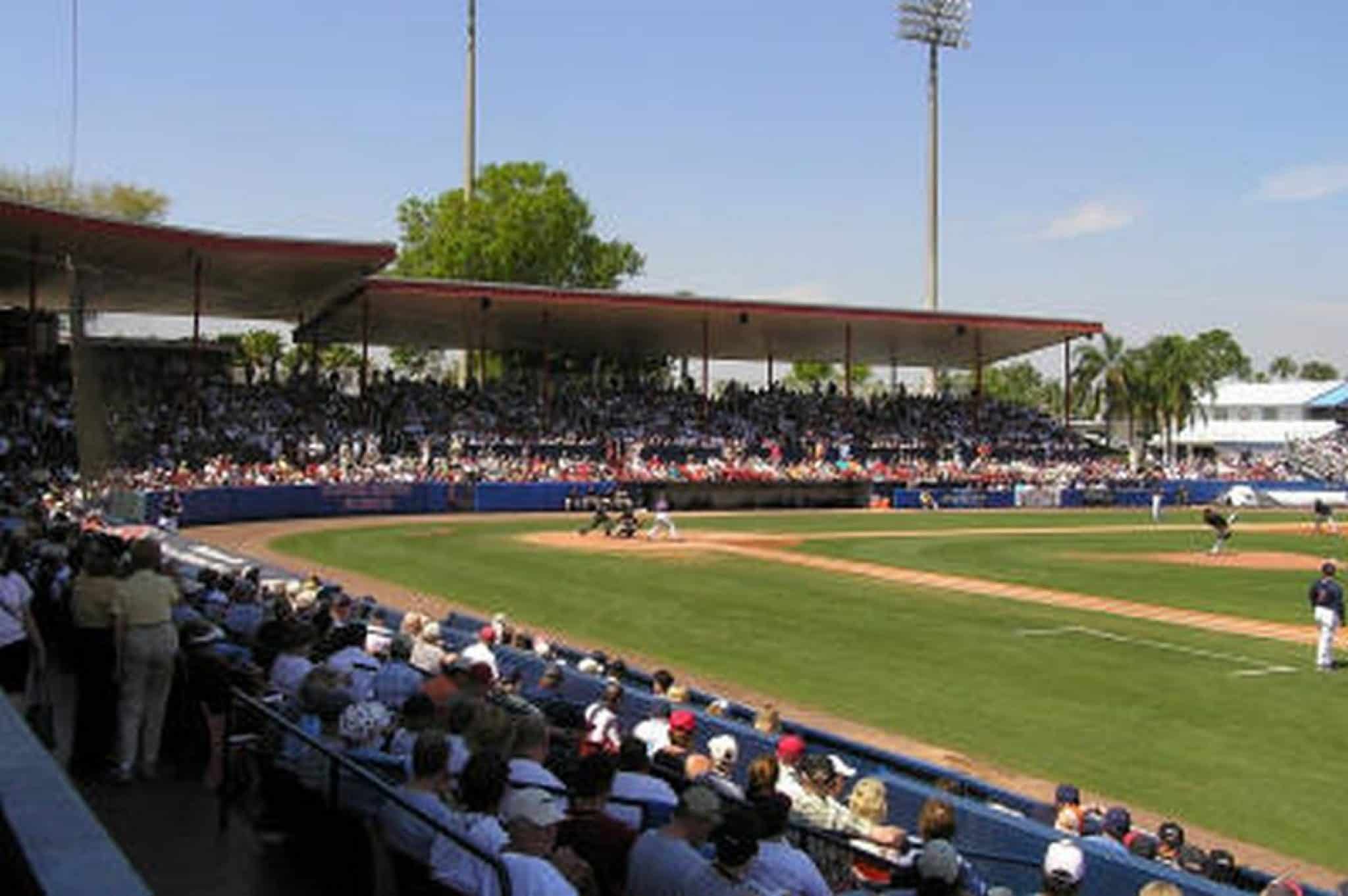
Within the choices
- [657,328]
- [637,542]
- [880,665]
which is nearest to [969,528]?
[637,542]

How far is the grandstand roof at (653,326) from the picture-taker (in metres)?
53.6

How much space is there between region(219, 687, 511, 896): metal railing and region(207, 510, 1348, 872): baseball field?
7.64m

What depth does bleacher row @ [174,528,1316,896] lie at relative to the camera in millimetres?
7008

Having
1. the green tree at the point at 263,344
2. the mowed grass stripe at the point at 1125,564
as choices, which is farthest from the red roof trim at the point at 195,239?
the green tree at the point at 263,344

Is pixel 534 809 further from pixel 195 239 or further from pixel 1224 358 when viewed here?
pixel 1224 358

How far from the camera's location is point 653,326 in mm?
61594

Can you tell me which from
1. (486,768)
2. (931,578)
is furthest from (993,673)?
(486,768)

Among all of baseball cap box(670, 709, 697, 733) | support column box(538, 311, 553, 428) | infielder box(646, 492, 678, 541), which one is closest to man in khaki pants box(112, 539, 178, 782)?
baseball cap box(670, 709, 697, 733)

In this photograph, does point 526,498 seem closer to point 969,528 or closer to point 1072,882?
point 969,528

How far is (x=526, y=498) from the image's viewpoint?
50.8 metres

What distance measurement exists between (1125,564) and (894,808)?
26435 mm

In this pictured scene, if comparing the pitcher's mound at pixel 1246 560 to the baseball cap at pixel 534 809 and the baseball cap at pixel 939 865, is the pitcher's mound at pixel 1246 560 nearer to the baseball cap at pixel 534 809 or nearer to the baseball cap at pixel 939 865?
the baseball cap at pixel 939 865

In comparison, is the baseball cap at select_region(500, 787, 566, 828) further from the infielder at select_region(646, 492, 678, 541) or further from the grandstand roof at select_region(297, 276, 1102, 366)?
the grandstand roof at select_region(297, 276, 1102, 366)

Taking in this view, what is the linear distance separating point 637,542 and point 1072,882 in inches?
1243
